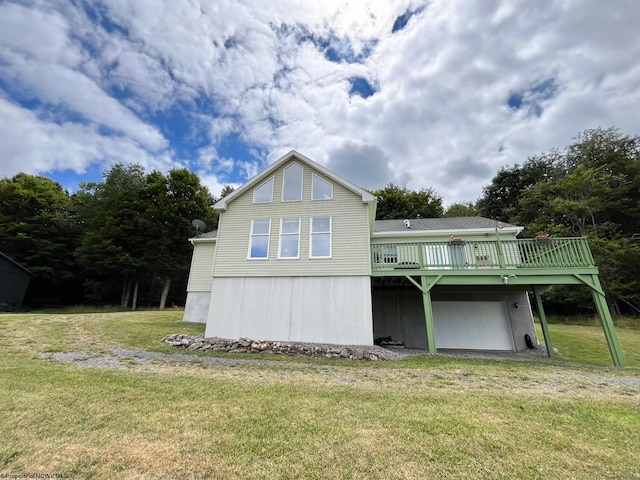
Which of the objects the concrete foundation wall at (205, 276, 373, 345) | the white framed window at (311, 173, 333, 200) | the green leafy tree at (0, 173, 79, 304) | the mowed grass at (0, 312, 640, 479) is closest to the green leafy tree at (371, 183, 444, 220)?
the white framed window at (311, 173, 333, 200)

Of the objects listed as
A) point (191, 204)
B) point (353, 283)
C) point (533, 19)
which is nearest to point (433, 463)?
point (353, 283)

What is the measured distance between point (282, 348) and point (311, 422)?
19.8 ft

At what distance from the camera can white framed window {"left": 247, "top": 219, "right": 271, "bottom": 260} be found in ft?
37.5

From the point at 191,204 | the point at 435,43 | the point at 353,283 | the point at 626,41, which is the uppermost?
the point at 626,41

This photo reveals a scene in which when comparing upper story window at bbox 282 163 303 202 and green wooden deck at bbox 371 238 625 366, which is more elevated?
upper story window at bbox 282 163 303 202

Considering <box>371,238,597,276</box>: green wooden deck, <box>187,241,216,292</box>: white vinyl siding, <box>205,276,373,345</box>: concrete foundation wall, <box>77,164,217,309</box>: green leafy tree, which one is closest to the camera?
<box>371,238,597,276</box>: green wooden deck

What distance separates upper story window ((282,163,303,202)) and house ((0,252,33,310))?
24871 mm

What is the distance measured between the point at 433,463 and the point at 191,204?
94.7ft

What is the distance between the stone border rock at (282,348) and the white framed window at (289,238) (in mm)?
3479

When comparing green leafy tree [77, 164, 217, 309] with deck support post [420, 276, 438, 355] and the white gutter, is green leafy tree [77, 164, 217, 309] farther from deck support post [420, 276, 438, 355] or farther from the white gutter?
deck support post [420, 276, 438, 355]

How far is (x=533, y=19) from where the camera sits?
39.0ft

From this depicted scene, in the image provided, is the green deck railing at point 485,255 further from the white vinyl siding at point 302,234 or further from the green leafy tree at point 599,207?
the green leafy tree at point 599,207

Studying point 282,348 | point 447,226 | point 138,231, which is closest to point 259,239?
point 282,348

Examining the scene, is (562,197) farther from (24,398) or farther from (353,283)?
(24,398)
